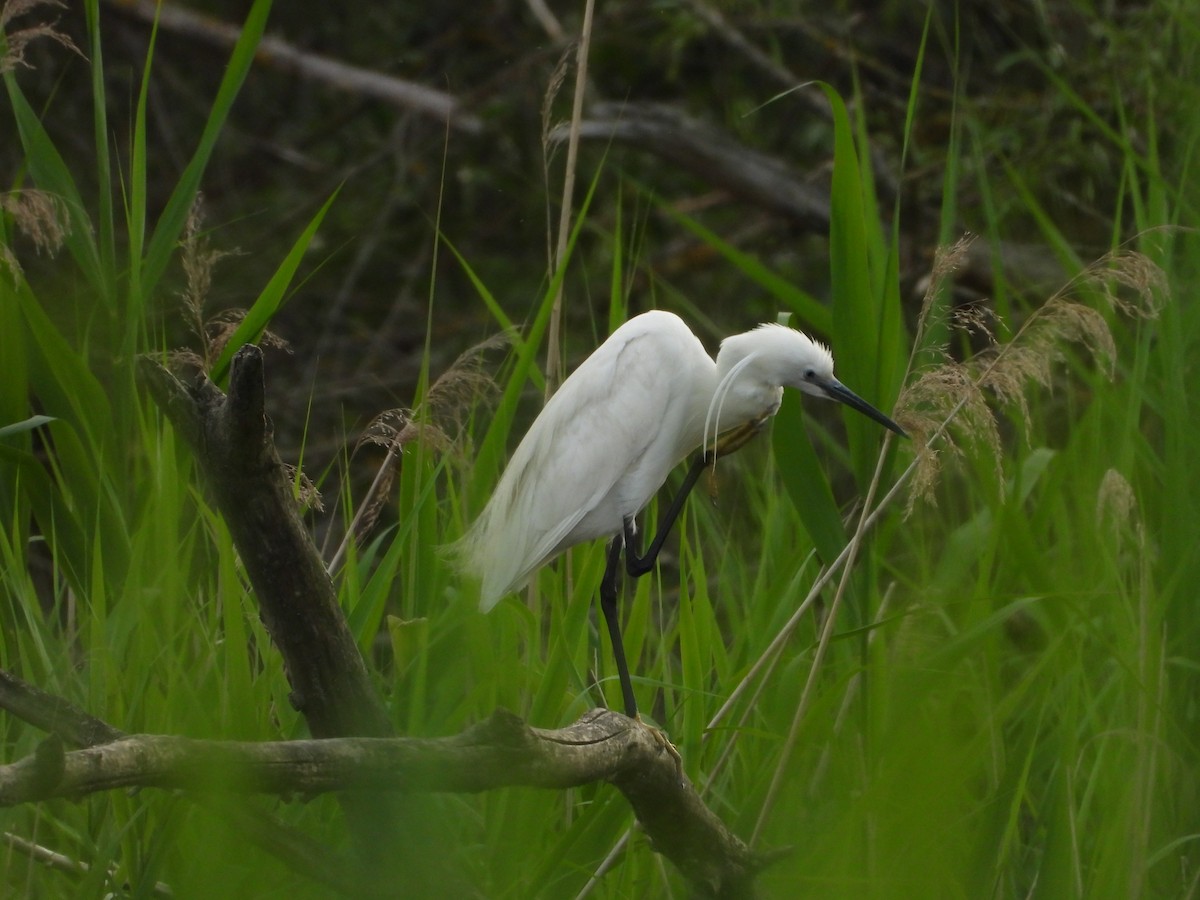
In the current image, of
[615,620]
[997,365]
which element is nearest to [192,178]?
[615,620]

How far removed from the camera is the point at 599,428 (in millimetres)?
1993

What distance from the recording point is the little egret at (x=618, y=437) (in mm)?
1902

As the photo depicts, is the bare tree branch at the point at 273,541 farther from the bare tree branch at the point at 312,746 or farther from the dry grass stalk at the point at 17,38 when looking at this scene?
the dry grass stalk at the point at 17,38

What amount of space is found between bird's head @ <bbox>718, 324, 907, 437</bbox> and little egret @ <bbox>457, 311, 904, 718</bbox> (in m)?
0.01

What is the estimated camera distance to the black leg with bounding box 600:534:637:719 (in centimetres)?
161

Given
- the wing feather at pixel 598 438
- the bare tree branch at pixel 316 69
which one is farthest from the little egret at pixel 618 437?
the bare tree branch at pixel 316 69

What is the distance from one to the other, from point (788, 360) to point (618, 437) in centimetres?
29

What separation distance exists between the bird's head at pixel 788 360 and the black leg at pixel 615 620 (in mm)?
334

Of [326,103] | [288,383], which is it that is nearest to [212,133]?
[288,383]

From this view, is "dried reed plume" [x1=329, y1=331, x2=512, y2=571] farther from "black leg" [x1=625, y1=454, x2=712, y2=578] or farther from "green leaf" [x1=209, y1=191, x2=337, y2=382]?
"black leg" [x1=625, y1=454, x2=712, y2=578]

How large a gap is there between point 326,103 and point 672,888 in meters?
4.04

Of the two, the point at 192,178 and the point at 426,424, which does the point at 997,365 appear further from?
the point at 192,178

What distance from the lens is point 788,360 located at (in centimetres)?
182

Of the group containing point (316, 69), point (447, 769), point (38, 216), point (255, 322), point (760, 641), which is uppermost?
point (316, 69)
